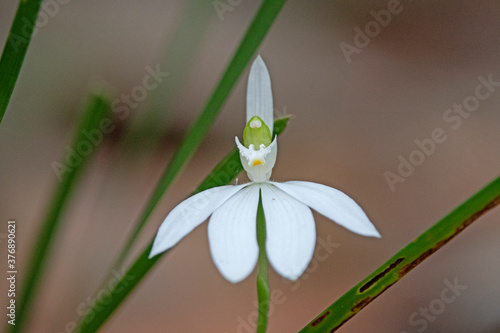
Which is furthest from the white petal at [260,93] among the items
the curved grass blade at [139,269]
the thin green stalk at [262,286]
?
the thin green stalk at [262,286]

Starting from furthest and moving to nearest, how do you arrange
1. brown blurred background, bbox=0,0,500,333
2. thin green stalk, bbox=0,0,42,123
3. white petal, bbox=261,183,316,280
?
brown blurred background, bbox=0,0,500,333
thin green stalk, bbox=0,0,42,123
white petal, bbox=261,183,316,280

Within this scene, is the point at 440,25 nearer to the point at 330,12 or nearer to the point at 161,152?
the point at 330,12

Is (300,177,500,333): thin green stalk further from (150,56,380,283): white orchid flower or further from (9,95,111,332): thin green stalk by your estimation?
(9,95,111,332): thin green stalk

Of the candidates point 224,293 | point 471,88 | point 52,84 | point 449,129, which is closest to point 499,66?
point 471,88

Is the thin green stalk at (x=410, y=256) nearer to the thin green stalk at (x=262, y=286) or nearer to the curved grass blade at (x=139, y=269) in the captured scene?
the thin green stalk at (x=262, y=286)

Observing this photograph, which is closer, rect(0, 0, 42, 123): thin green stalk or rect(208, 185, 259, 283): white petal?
rect(208, 185, 259, 283): white petal

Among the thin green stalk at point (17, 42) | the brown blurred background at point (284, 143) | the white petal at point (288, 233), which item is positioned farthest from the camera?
the brown blurred background at point (284, 143)

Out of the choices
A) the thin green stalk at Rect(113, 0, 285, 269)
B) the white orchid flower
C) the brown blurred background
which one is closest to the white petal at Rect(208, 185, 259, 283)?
the white orchid flower
